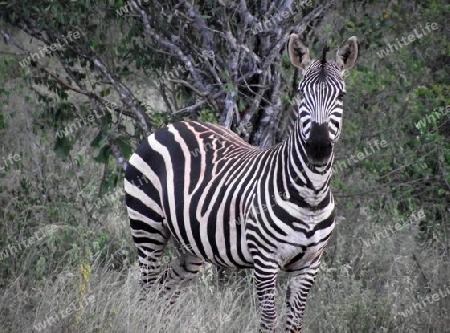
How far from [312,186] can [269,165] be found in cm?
45

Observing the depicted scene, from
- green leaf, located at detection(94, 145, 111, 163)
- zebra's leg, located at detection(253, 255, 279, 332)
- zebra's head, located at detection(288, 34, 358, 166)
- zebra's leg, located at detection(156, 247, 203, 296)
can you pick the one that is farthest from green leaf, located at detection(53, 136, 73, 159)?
zebra's head, located at detection(288, 34, 358, 166)

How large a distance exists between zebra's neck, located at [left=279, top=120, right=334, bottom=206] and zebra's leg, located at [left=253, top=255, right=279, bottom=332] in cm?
48

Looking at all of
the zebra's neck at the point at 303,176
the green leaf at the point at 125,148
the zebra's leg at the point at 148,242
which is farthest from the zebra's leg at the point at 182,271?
the zebra's neck at the point at 303,176

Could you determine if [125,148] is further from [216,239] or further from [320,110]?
[320,110]

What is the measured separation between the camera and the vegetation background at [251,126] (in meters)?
6.57

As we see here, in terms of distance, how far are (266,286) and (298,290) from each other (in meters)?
0.28

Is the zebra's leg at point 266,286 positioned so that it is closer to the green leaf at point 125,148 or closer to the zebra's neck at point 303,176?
the zebra's neck at point 303,176

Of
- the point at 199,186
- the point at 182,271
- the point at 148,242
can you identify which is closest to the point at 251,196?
the point at 199,186

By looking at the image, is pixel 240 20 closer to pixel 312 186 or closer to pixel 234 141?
pixel 234 141

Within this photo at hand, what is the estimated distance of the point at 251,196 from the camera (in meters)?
5.57

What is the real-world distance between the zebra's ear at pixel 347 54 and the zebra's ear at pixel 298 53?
21cm

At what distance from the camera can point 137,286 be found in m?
6.30

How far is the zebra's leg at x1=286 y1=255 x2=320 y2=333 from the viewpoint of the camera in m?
5.57

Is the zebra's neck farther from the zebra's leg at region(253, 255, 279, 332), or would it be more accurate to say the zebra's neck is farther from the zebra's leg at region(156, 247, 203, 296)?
the zebra's leg at region(156, 247, 203, 296)
